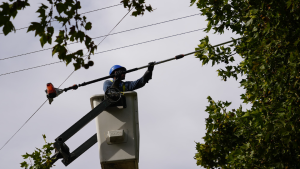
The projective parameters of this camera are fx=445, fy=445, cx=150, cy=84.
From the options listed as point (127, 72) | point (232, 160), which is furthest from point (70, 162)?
point (232, 160)

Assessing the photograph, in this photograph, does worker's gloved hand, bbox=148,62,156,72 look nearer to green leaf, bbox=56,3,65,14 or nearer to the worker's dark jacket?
the worker's dark jacket

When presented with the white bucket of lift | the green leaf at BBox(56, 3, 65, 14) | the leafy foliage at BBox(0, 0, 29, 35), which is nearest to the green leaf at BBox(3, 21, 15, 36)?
the leafy foliage at BBox(0, 0, 29, 35)

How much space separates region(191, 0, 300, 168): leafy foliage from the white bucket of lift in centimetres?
154

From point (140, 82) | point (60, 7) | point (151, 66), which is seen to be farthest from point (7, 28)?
point (140, 82)

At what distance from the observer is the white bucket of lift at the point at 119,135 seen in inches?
288

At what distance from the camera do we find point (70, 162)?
7.90 m

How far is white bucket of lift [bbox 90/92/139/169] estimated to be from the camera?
7.30 meters

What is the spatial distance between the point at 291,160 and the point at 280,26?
77.6 inches

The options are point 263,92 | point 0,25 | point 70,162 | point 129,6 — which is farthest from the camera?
point 70,162

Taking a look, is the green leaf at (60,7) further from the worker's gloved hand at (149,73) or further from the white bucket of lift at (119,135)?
the worker's gloved hand at (149,73)

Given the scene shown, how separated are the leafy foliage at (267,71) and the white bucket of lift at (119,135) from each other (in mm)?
1537

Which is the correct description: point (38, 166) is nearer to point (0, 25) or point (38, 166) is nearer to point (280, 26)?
point (0, 25)

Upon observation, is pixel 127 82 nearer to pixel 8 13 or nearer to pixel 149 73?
pixel 149 73

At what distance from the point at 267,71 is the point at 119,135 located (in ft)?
8.40
